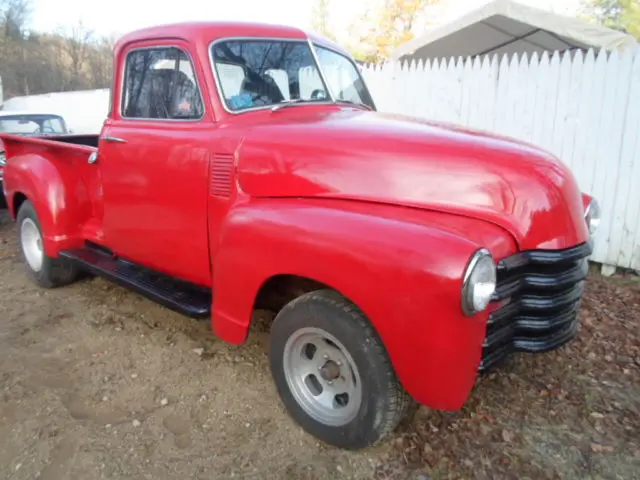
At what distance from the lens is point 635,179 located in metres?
4.77

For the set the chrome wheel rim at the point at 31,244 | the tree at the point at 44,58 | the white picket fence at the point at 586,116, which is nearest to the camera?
the chrome wheel rim at the point at 31,244

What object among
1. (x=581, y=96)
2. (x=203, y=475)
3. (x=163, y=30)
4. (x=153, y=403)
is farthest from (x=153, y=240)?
(x=581, y=96)

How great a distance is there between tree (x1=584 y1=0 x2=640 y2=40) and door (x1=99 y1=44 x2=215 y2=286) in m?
18.7

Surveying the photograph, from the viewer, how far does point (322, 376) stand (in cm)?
252

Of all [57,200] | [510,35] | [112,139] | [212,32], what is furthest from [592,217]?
[510,35]

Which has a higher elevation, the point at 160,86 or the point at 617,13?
the point at 617,13

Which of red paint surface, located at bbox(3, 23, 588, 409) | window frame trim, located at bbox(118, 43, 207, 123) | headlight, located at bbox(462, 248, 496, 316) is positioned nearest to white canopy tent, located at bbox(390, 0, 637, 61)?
red paint surface, located at bbox(3, 23, 588, 409)

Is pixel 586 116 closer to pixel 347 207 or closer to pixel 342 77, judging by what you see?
pixel 342 77

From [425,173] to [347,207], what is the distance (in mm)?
384

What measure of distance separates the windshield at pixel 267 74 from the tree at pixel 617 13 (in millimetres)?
18045

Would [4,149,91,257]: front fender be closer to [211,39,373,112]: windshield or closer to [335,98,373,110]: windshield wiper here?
[211,39,373,112]: windshield

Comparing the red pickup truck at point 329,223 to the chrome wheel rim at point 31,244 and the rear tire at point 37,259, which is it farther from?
the chrome wheel rim at point 31,244

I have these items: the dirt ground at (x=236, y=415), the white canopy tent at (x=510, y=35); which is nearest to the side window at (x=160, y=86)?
the dirt ground at (x=236, y=415)

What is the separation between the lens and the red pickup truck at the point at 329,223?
205cm
